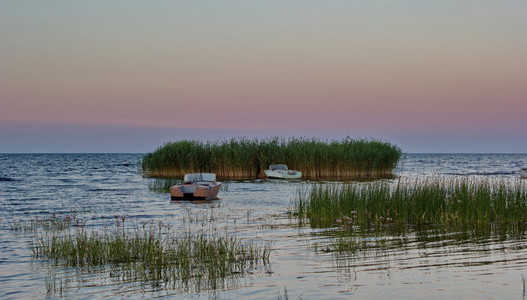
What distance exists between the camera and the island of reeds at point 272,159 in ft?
161

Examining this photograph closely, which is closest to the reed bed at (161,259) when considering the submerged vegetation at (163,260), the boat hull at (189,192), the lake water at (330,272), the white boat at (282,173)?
the submerged vegetation at (163,260)

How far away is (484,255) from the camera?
11.8 m

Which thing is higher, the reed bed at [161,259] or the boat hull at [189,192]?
the boat hull at [189,192]

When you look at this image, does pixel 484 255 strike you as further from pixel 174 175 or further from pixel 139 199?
pixel 174 175

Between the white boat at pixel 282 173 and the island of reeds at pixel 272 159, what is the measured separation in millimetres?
1838

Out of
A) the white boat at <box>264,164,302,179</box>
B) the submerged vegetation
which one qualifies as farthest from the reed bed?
the white boat at <box>264,164,302,179</box>

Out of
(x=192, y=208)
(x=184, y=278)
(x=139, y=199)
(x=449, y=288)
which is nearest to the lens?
(x=449, y=288)

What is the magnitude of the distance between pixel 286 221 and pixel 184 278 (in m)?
9.70

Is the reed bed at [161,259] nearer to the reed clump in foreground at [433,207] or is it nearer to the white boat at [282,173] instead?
the reed clump in foreground at [433,207]

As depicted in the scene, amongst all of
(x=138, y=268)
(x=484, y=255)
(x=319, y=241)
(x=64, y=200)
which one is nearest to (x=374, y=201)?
(x=319, y=241)

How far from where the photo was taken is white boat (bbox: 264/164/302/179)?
47.5 metres

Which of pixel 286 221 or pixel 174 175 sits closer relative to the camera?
pixel 286 221

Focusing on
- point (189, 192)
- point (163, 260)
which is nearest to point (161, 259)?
point (163, 260)

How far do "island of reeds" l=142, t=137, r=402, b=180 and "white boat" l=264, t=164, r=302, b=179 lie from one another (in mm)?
1838
